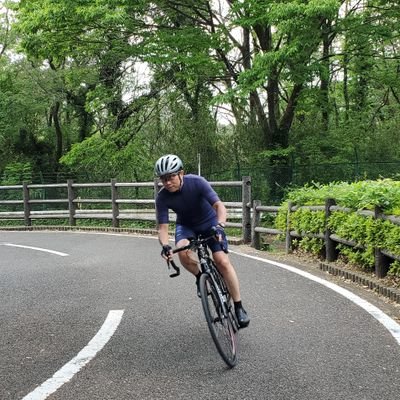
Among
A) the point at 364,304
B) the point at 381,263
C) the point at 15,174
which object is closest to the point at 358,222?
the point at 381,263

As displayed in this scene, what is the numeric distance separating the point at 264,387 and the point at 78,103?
30.8 meters

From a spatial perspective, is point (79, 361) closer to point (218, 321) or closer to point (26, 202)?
point (218, 321)

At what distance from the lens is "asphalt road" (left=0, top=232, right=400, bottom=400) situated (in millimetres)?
4000

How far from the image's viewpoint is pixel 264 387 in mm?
3965

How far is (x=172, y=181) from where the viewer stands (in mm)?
5000

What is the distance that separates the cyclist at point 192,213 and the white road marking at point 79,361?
1.19 metres

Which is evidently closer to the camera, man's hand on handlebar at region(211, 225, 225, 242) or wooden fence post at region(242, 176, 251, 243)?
man's hand on handlebar at region(211, 225, 225, 242)

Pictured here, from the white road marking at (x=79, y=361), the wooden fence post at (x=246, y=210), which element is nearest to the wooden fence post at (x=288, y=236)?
the wooden fence post at (x=246, y=210)

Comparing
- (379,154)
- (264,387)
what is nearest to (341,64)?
(379,154)

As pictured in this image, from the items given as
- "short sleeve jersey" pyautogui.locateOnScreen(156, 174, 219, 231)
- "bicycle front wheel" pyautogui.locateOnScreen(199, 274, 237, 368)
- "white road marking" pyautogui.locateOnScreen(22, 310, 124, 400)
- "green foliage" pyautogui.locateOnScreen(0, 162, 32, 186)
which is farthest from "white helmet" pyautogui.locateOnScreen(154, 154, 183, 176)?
"green foliage" pyautogui.locateOnScreen(0, 162, 32, 186)

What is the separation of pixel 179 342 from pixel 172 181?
160cm

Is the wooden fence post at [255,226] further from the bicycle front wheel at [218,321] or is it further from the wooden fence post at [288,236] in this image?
the bicycle front wheel at [218,321]

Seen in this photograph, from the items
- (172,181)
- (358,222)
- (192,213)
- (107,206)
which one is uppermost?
(172,181)

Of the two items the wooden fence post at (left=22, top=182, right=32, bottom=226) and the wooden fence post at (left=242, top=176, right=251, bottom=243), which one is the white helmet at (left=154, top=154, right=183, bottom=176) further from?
the wooden fence post at (left=22, top=182, right=32, bottom=226)
